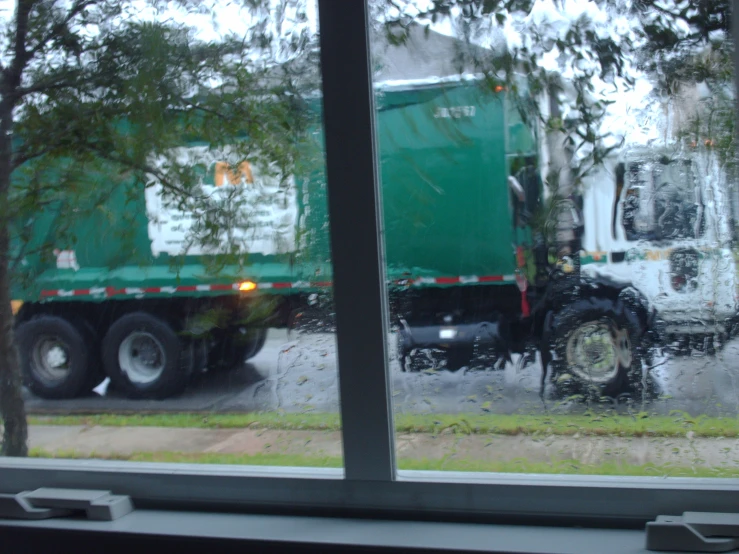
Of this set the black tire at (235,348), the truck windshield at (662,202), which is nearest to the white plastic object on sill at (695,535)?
the truck windshield at (662,202)

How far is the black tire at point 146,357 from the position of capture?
1774mm

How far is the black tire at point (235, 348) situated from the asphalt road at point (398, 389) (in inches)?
0.7

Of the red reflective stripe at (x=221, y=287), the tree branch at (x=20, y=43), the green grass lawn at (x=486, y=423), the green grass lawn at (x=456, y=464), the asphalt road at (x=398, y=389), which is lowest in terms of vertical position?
the green grass lawn at (x=456, y=464)

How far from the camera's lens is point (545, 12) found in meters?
1.44

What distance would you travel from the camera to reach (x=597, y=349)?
1.47 meters

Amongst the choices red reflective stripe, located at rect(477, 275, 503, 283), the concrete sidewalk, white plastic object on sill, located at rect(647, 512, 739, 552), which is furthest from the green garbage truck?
white plastic object on sill, located at rect(647, 512, 739, 552)

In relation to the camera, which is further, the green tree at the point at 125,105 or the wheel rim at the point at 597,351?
the green tree at the point at 125,105

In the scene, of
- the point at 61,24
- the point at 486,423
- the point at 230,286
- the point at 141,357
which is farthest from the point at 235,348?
the point at 61,24

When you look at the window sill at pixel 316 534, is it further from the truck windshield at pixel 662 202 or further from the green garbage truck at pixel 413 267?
the truck windshield at pixel 662 202

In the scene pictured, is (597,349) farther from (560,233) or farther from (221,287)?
(221,287)

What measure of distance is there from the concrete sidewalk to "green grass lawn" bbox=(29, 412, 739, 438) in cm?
1

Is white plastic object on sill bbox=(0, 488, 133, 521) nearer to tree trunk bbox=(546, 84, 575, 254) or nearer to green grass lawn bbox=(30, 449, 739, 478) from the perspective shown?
green grass lawn bbox=(30, 449, 739, 478)

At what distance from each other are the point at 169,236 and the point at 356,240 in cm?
→ 54

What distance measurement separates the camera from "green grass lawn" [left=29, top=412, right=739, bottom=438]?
4.70 feet
